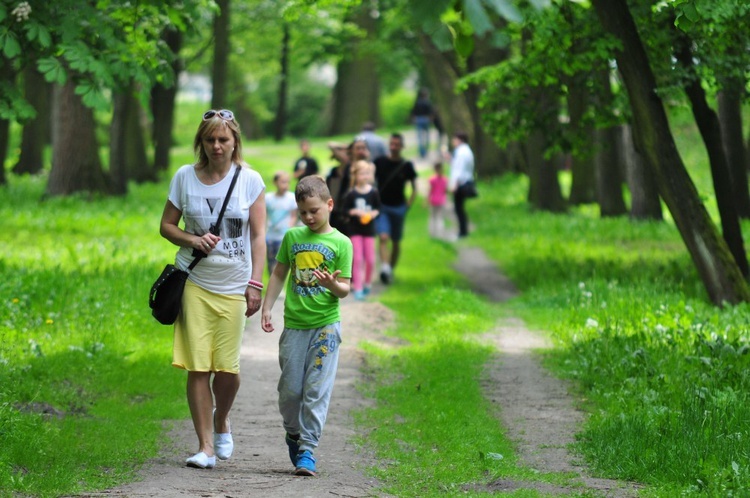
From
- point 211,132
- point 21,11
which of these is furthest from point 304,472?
point 21,11

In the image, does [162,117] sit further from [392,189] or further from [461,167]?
[392,189]

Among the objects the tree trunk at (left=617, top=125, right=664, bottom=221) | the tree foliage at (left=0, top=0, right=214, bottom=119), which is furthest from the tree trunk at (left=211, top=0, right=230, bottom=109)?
the tree foliage at (left=0, top=0, right=214, bottom=119)

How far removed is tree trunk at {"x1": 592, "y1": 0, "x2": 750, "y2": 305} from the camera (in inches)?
496

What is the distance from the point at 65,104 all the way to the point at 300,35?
1916 centimetres

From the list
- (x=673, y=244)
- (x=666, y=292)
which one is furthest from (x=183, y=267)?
(x=673, y=244)

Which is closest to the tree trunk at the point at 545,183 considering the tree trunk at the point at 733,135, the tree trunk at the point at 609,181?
the tree trunk at the point at 609,181

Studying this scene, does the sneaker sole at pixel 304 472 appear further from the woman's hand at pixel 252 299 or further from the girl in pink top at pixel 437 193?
the girl in pink top at pixel 437 193

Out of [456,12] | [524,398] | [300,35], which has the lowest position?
[524,398]

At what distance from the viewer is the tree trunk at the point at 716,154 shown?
547 inches

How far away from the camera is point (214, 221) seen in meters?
6.94

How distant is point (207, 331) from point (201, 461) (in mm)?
783

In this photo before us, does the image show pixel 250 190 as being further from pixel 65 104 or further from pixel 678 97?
pixel 65 104

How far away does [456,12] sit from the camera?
159 inches

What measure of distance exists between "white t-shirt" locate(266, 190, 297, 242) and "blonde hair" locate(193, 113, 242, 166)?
21.4 feet
